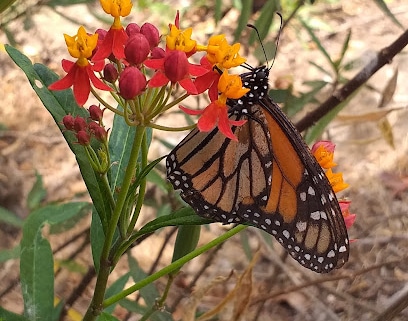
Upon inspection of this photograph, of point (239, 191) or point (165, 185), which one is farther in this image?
point (165, 185)

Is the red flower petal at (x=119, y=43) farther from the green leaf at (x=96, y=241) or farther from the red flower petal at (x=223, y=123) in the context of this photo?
the green leaf at (x=96, y=241)

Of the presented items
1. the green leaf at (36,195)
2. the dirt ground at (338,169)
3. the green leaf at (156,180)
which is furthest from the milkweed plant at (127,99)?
the green leaf at (36,195)

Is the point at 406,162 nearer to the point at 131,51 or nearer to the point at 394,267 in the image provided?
the point at 394,267

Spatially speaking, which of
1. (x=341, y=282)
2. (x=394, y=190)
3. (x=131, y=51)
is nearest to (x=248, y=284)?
Result: (x=131, y=51)

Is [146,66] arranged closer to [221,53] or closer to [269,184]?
[221,53]

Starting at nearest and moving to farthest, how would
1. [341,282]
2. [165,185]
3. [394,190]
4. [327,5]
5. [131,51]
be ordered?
[131,51]
[165,185]
[341,282]
[394,190]
[327,5]
